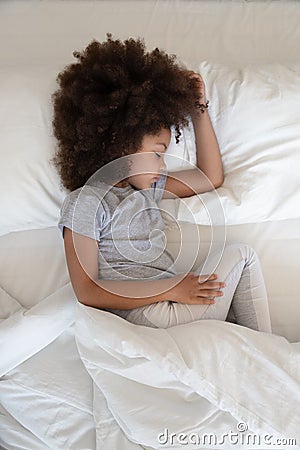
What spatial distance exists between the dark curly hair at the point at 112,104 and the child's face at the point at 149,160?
0.05 feet

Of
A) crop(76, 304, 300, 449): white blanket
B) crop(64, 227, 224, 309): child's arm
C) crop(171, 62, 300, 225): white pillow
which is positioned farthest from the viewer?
crop(171, 62, 300, 225): white pillow

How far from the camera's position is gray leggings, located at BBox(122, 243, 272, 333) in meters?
1.07

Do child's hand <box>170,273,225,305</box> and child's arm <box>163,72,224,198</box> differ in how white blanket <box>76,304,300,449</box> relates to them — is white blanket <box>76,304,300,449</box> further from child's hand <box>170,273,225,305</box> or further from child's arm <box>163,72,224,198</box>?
child's arm <box>163,72,224,198</box>

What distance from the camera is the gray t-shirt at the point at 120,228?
1.08 metres

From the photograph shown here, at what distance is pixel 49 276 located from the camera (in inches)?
46.7

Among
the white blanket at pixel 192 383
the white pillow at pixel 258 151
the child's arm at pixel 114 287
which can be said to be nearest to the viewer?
the white blanket at pixel 192 383

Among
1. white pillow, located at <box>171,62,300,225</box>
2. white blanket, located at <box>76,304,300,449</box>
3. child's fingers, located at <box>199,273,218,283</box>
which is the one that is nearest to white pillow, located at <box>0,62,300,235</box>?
white pillow, located at <box>171,62,300,225</box>

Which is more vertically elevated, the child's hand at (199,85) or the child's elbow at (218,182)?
the child's hand at (199,85)

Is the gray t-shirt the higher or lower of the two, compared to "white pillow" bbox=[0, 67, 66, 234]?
lower

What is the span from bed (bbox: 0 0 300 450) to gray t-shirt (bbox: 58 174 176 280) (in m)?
0.06

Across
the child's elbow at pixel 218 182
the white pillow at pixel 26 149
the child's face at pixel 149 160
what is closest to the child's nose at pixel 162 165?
the child's face at pixel 149 160

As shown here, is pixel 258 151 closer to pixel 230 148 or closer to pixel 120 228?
pixel 230 148

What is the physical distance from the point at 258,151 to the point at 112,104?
1.07ft

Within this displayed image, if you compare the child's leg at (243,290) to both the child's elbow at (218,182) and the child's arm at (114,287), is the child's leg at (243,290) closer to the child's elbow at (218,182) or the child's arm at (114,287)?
the child's arm at (114,287)
